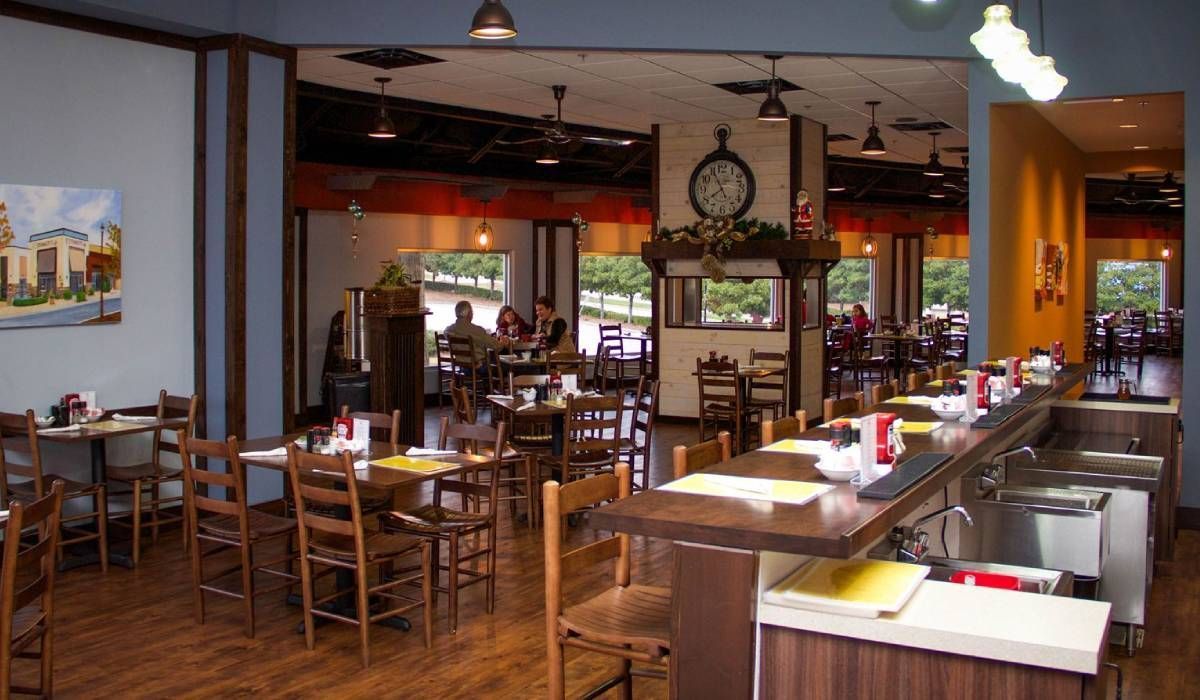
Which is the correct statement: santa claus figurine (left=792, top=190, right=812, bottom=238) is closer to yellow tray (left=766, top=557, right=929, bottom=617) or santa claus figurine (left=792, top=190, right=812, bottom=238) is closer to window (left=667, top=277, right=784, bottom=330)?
window (left=667, top=277, right=784, bottom=330)

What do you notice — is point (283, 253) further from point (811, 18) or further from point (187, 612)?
point (811, 18)

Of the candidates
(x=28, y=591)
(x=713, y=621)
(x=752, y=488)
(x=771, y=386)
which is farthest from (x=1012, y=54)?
(x=771, y=386)

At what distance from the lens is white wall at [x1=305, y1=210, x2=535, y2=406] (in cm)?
1266

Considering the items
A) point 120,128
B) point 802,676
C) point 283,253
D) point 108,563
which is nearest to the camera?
point 802,676

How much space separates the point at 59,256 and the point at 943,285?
20.7 m

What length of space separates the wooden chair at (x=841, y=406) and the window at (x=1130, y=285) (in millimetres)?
21888

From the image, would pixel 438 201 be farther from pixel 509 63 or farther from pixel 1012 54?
pixel 1012 54

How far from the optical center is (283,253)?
7.54m

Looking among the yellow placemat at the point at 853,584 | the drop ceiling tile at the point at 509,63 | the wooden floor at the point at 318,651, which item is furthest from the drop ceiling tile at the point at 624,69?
the yellow placemat at the point at 853,584

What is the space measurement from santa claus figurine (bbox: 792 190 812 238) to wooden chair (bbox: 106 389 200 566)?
615 centimetres

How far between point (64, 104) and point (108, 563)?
2.59m

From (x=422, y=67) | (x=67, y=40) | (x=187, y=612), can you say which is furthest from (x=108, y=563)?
(x=422, y=67)

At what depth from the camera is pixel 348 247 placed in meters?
13.1

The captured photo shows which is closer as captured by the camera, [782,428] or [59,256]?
[782,428]
